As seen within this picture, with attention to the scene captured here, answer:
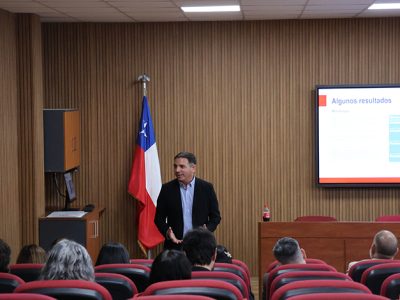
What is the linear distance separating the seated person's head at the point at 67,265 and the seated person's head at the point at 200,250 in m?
0.85

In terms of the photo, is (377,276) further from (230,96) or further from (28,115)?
(230,96)

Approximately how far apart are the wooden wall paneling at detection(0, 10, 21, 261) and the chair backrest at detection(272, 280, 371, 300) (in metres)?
5.12

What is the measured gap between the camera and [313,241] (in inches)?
321

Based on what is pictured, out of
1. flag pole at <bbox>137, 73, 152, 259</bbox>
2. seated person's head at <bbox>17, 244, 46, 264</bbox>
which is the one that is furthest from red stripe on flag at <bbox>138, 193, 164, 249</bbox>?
seated person's head at <bbox>17, 244, 46, 264</bbox>

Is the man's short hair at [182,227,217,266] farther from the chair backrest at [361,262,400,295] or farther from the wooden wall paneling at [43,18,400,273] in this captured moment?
the wooden wall paneling at [43,18,400,273]

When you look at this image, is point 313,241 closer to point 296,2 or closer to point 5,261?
point 296,2

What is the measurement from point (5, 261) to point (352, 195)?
5.69 m

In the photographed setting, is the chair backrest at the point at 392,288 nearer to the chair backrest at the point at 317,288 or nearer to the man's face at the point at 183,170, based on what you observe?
the chair backrest at the point at 317,288

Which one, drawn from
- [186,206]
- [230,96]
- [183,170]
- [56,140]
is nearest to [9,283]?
[183,170]

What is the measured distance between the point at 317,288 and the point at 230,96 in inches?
246

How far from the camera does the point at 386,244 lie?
18.5 ft

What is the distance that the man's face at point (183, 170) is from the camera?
6801 mm

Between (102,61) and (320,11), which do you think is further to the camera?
(102,61)

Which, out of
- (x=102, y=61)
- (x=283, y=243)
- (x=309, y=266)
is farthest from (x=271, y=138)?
(x=309, y=266)
